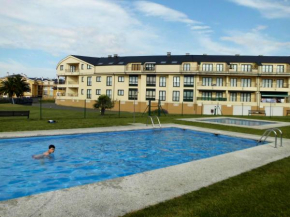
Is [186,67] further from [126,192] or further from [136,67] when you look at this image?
[126,192]

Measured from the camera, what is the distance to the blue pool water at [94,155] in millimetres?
8789

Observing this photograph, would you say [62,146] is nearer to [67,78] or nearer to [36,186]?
[36,186]

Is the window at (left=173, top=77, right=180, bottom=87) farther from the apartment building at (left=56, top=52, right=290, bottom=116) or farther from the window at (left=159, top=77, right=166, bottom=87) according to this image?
the window at (left=159, top=77, right=166, bottom=87)

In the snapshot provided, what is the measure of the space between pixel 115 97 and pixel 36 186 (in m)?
51.6

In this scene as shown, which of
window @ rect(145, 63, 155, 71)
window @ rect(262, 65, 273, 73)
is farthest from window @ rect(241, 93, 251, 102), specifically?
window @ rect(145, 63, 155, 71)

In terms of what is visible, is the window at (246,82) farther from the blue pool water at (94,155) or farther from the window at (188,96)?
the blue pool water at (94,155)

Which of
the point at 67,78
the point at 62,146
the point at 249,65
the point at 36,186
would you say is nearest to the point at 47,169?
the point at 36,186

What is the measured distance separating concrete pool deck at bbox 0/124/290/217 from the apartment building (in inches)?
1765

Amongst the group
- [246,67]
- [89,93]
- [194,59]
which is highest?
[194,59]

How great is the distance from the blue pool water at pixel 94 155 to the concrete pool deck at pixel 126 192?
2188 millimetres

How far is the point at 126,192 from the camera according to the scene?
240 inches

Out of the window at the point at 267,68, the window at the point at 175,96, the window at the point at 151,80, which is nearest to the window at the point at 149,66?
the window at the point at 151,80

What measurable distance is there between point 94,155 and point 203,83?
4632 cm

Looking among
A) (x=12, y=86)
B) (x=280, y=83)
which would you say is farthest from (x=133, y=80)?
(x=12, y=86)
